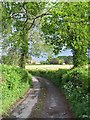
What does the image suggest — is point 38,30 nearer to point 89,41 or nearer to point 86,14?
point 89,41

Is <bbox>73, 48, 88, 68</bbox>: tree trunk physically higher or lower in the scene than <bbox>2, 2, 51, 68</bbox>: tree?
lower

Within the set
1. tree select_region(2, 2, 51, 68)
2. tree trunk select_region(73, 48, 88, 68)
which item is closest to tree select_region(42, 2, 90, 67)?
tree select_region(2, 2, 51, 68)

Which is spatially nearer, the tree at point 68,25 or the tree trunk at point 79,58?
the tree at point 68,25

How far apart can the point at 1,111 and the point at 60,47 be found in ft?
26.7

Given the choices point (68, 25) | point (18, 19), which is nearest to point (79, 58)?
point (68, 25)

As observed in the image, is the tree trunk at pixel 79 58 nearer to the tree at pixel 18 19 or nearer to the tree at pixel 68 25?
the tree at pixel 68 25

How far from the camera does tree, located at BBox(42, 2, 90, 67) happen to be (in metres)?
14.9

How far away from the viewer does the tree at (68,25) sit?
587 inches

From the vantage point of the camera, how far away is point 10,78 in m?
13.0

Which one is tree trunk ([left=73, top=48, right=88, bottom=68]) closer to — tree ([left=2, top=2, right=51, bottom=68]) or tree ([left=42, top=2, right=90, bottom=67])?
tree ([left=42, top=2, right=90, bottom=67])

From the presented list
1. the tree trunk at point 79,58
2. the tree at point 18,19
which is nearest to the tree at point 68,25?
the tree at point 18,19

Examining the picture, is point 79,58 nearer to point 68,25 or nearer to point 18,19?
point 68,25

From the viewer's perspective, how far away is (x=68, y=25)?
50.4 ft

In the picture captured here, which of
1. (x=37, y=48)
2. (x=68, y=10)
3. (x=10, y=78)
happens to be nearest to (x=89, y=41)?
(x=68, y=10)
